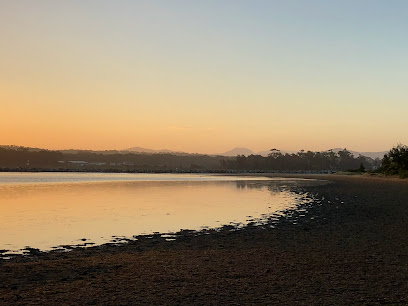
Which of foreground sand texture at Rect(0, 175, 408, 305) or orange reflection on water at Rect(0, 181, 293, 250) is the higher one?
foreground sand texture at Rect(0, 175, 408, 305)

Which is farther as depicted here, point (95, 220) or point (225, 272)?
point (95, 220)

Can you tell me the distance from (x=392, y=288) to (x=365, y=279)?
1.02 meters

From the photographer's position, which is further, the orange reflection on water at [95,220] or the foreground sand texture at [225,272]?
the orange reflection on water at [95,220]

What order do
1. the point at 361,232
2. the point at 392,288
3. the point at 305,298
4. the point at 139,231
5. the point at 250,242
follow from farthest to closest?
the point at 139,231, the point at 361,232, the point at 250,242, the point at 392,288, the point at 305,298

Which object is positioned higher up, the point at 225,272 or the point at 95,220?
the point at 225,272

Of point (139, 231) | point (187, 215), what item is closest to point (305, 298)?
point (139, 231)

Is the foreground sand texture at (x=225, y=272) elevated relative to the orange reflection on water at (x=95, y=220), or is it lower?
elevated

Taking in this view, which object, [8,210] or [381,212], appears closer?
[381,212]

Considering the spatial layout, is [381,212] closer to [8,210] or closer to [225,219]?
[225,219]

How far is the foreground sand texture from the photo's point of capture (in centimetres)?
988

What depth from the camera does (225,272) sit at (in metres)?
12.5

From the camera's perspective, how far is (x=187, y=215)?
29812mm

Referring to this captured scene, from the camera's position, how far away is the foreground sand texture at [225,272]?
988cm

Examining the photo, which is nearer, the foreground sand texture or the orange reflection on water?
the foreground sand texture
